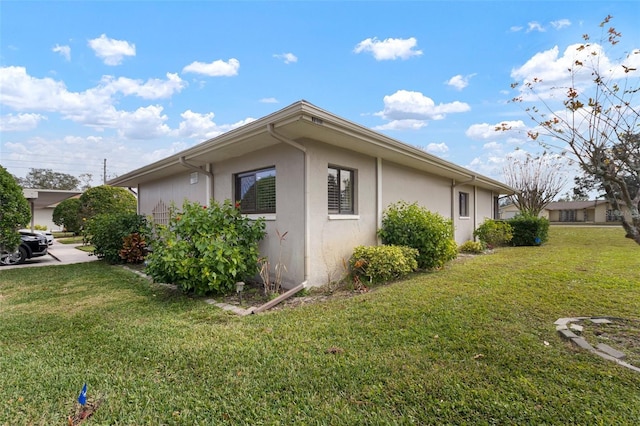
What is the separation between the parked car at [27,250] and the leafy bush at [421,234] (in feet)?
36.0

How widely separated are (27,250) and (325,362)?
38.4ft

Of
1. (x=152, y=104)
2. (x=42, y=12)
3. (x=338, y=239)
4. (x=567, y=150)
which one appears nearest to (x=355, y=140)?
(x=338, y=239)

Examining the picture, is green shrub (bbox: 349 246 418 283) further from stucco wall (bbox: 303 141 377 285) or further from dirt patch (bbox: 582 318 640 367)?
dirt patch (bbox: 582 318 640 367)

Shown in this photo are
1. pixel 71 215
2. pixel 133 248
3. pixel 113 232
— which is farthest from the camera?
pixel 71 215

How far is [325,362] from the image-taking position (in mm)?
2820

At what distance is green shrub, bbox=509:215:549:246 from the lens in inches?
520

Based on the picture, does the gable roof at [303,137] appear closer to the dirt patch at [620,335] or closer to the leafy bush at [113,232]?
the leafy bush at [113,232]

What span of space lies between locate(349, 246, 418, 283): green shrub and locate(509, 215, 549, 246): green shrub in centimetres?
973

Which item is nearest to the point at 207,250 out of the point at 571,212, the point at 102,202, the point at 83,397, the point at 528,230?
the point at 83,397

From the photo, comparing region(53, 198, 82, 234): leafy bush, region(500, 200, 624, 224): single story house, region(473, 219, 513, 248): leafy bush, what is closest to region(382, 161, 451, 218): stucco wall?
region(473, 219, 513, 248): leafy bush

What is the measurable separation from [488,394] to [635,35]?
13.5 ft

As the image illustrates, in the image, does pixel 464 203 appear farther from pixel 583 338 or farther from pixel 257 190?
pixel 583 338

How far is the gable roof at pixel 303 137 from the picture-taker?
4543mm

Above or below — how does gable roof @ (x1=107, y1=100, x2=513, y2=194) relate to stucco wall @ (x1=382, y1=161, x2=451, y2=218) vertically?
above
